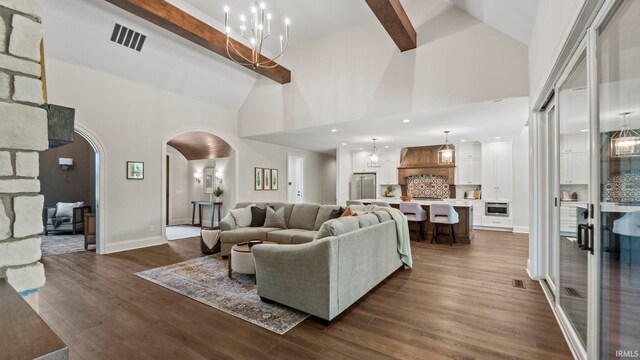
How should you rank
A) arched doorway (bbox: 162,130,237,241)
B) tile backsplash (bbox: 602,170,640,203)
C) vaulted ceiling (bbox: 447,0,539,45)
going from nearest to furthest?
tile backsplash (bbox: 602,170,640,203)
vaulted ceiling (bbox: 447,0,539,45)
arched doorway (bbox: 162,130,237,241)

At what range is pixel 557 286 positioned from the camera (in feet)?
9.12

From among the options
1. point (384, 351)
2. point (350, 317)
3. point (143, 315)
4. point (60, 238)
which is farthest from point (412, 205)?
point (60, 238)

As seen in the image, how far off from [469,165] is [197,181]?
8558 millimetres

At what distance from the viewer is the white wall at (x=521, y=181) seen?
23.4 ft

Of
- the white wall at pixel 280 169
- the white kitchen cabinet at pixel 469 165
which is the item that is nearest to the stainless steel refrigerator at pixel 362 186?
the white wall at pixel 280 169

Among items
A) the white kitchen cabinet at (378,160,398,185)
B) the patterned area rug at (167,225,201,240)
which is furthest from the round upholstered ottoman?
the white kitchen cabinet at (378,160,398,185)

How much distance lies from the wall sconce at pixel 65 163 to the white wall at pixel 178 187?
8.13ft

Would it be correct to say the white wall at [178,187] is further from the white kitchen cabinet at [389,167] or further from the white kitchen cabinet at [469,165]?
the white kitchen cabinet at [469,165]

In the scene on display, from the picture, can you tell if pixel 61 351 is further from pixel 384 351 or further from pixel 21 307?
pixel 384 351

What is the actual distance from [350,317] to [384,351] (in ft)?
1.91

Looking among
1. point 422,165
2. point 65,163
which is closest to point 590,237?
point 422,165

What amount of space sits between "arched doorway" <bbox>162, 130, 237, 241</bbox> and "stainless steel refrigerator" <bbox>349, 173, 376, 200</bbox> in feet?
14.0

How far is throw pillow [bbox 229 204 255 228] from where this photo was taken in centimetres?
525

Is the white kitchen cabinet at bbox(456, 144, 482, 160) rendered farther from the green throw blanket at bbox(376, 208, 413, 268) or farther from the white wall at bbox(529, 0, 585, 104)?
the green throw blanket at bbox(376, 208, 413, 268)
